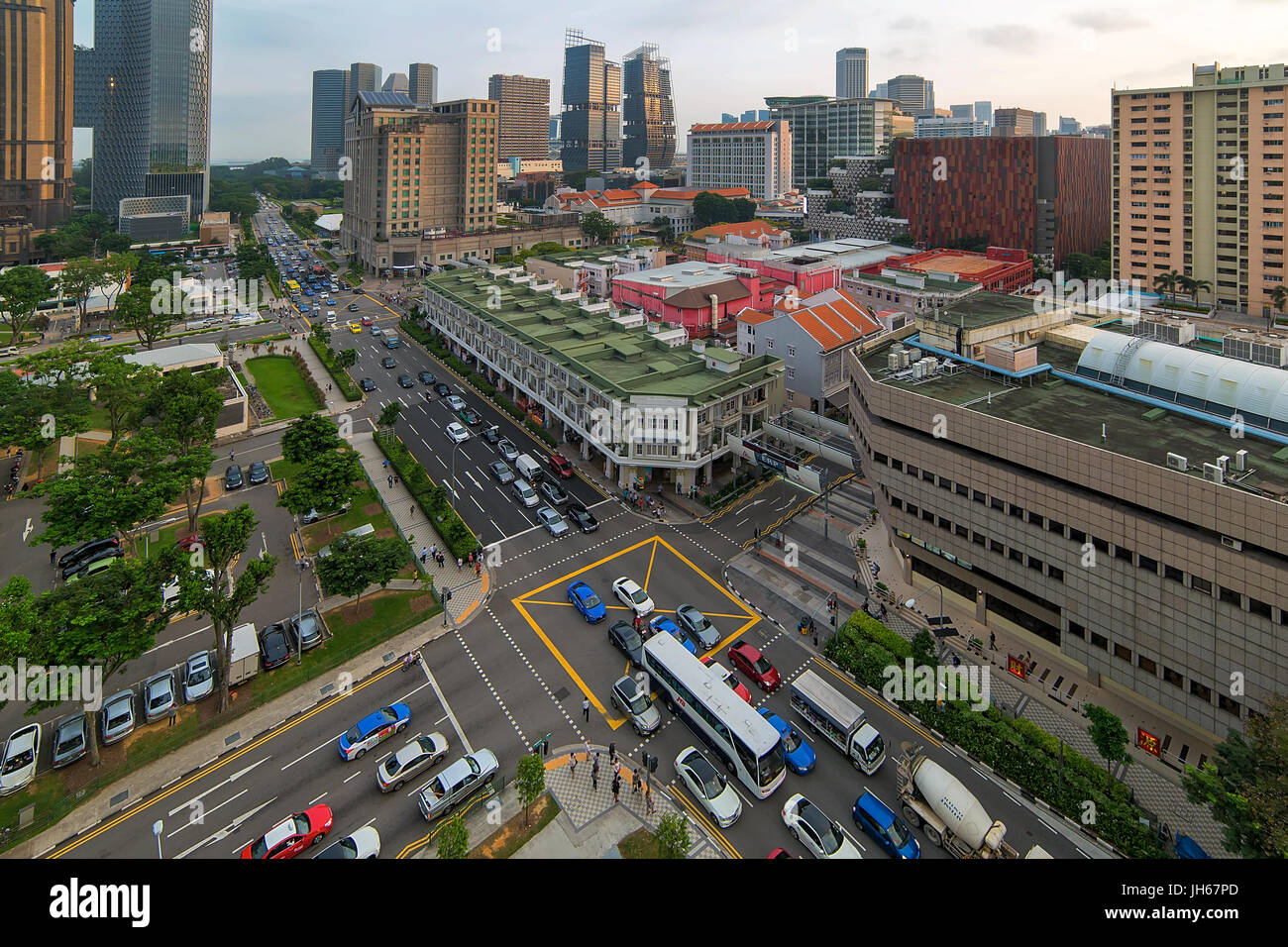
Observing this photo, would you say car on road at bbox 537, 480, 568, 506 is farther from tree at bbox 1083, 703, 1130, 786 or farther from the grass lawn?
tree at bbox 1083, 703, 1130, 786

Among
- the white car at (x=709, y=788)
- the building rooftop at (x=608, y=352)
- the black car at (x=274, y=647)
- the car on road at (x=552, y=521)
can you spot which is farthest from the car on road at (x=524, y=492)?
the white car at (x=709, y=788)

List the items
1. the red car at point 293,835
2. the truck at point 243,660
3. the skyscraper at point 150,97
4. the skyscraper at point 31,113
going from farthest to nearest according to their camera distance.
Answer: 1. the skyscraper at point 150,97
2. the skyscraper at point 31,113
3. the truck at point 243,660
4. the red car at point 293,835

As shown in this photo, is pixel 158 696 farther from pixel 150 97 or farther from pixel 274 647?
pixel 150 97

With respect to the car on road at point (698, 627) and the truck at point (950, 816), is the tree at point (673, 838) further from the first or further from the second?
the car on road at point (698, 627)

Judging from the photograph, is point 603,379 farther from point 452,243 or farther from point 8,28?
point 8,28

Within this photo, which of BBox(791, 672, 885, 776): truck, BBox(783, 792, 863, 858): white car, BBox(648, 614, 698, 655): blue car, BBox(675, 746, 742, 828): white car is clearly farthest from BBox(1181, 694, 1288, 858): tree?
BBox(648, 614, 698, 655): blue car

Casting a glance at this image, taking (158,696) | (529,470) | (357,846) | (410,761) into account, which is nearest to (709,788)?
(410,761)
